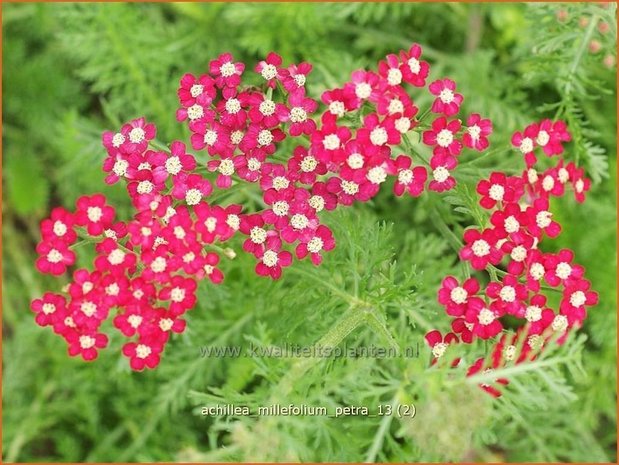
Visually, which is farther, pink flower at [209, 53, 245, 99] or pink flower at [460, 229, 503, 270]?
pink flower at [209, 53, 245, 99]

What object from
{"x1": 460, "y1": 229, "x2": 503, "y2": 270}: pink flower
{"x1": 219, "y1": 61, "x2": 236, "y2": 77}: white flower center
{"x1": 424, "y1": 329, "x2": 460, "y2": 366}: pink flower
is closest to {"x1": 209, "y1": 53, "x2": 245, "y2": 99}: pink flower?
{"x1": 219, "y1": 61, "x2": 236, "y2": 77}: white flower center

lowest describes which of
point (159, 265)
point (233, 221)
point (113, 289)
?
point (113, 289)

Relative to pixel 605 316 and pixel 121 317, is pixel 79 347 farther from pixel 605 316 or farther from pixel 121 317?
pixel 605 316

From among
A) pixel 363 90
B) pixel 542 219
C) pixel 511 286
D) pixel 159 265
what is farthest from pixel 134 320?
pixel 542 219

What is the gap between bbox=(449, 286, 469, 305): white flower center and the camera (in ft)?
8.05

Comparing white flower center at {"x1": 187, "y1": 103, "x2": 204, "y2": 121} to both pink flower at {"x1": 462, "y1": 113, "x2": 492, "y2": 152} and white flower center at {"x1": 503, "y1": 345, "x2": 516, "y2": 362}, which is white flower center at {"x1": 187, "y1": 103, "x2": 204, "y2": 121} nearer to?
pink flower at {"x1": 462, "y1": 113, "x2": 492, "y2": 152}

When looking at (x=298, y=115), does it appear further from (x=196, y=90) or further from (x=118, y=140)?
(x=118, y=140)

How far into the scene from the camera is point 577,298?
8.33ft

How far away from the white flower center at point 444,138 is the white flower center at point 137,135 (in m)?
1.04

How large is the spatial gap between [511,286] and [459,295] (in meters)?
0.18

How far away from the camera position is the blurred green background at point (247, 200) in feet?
10.5

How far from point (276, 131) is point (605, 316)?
239 centimetres

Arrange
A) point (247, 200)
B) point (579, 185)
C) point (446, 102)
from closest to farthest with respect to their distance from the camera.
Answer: point (446, 102) → point (579, 185) → point (247, 200)

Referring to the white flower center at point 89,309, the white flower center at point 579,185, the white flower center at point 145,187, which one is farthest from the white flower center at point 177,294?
the white flower center at point 579,185
